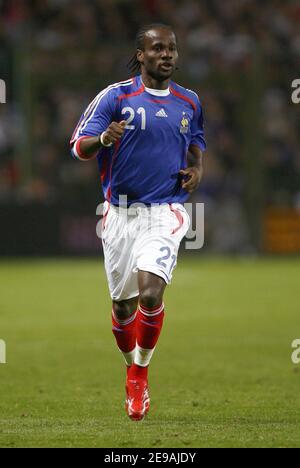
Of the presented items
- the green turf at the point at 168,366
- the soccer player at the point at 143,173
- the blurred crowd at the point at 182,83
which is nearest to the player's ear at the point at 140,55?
the soccer player at the point at 143,173

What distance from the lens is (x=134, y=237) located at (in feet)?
25.1

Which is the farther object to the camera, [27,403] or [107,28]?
[107,28]

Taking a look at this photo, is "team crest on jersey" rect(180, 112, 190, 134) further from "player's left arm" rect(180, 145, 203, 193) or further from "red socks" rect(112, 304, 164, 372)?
A: "red socks" rect(112, 304, 164, 372)

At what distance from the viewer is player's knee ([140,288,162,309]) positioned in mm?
7320

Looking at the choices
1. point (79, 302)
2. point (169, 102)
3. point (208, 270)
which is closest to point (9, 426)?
point (169, 102)

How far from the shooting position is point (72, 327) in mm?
13008

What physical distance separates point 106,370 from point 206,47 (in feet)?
47.0

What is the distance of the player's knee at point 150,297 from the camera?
732 centimetres

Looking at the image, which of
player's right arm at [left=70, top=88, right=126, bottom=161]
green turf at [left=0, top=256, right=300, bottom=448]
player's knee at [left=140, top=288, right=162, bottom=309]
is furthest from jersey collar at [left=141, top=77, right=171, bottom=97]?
green turf at [left=0, top=256, right=300, bottom=448]

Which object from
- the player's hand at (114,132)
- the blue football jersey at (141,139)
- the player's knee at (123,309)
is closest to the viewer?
the player's hand at (114,132)

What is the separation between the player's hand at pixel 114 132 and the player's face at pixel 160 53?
59 cm

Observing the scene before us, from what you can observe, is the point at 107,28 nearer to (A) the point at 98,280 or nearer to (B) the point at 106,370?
(A) the point at 98,280

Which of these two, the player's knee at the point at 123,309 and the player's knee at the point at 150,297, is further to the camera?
the player's knee at the point at 123,309

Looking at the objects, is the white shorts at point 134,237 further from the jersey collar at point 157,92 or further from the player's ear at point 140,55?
the player's ear at point 140,55
